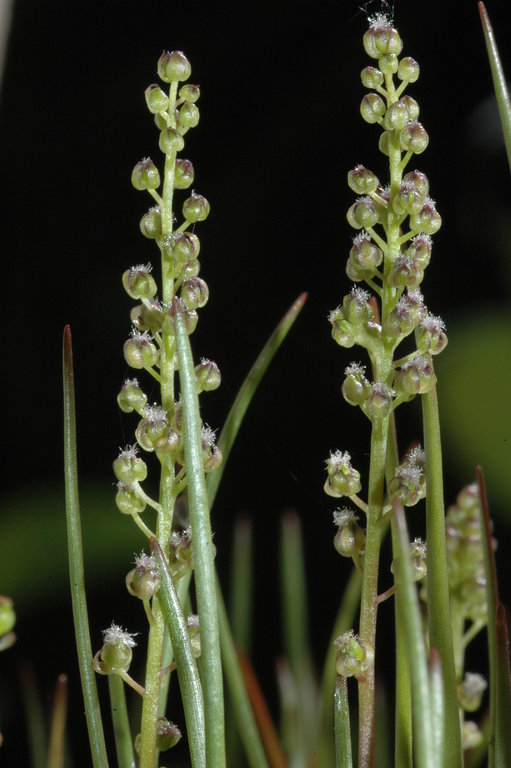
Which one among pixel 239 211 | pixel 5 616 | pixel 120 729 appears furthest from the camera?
pixel 239 211

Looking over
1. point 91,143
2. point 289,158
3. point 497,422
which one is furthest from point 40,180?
point 497,422

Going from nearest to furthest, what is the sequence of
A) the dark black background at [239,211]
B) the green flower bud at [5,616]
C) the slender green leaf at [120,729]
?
the green flower bud at [5,616]
the slender green leaf at [120,729]
the dark black background at [239,211]

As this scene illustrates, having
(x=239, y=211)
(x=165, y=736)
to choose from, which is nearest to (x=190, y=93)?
(x=165, y=736)

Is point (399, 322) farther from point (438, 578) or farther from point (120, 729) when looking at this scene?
point (120, 729)

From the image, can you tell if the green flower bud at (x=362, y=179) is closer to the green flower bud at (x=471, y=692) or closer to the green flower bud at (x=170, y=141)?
the green flower bud at (x=170, y=141)

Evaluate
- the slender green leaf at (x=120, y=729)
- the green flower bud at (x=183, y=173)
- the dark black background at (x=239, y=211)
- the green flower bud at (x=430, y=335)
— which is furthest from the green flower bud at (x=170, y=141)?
the dark black background at (x=239, y=211)

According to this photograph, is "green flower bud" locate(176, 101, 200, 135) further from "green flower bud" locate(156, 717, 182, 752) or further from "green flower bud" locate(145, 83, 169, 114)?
"green flower bud" locate(156, 717, 182, 752)

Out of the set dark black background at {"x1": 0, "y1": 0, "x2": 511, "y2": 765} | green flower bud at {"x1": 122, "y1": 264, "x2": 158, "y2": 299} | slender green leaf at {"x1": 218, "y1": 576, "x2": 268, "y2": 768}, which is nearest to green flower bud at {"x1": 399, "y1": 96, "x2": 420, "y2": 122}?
green flower bud at {"x1": 122, "y1": 264, "x2": 158, "y2": 299}
